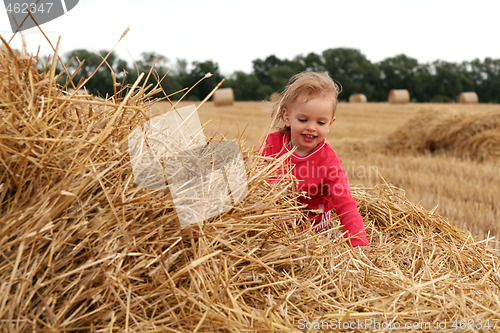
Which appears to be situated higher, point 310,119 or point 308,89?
point 308,89

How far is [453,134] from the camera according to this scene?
691cm

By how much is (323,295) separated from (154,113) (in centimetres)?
105

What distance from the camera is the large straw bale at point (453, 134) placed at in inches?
250

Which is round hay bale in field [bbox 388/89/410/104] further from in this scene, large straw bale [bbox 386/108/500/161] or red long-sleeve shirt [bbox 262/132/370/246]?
red long-sleeve shirt [bbox 262/132/370/246]

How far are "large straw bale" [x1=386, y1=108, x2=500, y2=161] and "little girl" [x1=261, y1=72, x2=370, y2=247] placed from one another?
4.60 m

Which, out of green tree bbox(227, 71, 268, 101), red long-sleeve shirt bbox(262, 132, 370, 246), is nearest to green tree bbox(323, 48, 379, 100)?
green tree bbox(227, 71, 268, 101)

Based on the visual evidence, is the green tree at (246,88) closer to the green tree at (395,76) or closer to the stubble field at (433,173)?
the green tree at (395,76)

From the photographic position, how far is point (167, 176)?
1.48 meters

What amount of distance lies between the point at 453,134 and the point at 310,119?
5.42 metres

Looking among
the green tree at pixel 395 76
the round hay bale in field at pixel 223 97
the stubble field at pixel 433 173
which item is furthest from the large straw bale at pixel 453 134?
the green tree at pixel 395 76

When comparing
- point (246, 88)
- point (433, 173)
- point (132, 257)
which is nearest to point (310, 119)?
point (132, 257)

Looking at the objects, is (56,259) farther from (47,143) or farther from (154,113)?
(154,113)

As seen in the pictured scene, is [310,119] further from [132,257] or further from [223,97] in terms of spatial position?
[223,97]

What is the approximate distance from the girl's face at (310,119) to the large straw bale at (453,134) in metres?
4.69
